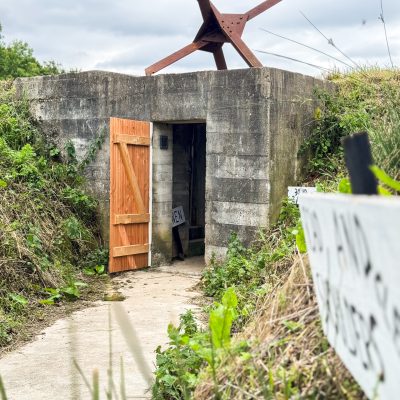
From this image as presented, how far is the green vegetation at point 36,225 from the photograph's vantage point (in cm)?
708

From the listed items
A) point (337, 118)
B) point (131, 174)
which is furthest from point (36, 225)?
point (337, 118)

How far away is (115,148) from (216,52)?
262 centimetres

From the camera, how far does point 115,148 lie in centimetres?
906

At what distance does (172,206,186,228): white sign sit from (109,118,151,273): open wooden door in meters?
1.19

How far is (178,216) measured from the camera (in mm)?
11039

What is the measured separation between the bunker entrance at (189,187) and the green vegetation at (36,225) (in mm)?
1760

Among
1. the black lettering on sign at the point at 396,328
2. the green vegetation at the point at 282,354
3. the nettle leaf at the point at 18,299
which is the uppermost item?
the black lettering on sign at the point at 396,328

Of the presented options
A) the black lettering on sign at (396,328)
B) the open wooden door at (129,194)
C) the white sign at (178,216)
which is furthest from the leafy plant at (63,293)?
the black lettering on sign at (396,328)

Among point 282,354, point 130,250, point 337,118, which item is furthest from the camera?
point 130,250

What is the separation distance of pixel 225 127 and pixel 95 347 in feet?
12.8

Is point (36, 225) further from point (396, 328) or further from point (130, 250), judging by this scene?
point (396, 328)

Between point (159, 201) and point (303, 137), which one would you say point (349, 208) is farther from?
point (159, 201)

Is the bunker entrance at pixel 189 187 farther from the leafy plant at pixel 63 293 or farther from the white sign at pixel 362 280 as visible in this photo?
the white sign at pixel 362 280

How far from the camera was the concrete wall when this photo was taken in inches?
329
